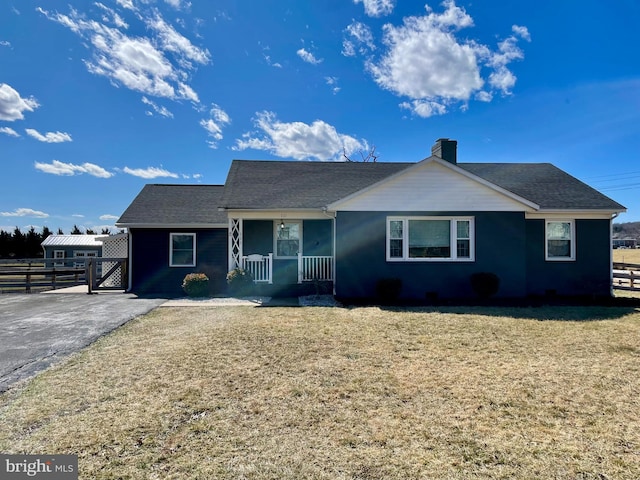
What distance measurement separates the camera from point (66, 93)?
13242 mm

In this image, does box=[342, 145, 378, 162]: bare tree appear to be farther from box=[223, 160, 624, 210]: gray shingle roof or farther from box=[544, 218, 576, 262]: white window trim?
box=[544, 218, 576, 262]: white window trim

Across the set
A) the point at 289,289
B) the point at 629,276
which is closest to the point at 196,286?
the point at 289,289

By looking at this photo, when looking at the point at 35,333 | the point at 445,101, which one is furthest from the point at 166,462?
the point at 445,101

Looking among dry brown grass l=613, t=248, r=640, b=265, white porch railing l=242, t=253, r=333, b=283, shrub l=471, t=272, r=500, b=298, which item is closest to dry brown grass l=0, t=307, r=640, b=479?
shrub l=471, t=272, r=500, b=298

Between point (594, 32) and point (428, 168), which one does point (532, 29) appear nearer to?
point (594, 32)

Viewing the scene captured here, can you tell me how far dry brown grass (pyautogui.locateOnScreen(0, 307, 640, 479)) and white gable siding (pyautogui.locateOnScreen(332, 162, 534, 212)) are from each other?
5.31 meters

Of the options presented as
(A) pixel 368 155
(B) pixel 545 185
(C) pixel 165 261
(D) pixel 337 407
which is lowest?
(D) pixel 337 407

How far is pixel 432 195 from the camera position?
11117 mm

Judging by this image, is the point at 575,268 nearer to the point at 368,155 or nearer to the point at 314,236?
the point at 314,236

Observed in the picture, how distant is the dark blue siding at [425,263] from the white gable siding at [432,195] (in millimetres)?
237

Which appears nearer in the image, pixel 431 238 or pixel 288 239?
pixel 431 238

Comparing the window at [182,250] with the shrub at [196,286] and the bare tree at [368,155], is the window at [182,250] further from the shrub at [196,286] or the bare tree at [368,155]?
the bare tree at [368,155]

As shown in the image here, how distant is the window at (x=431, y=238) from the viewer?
11.2 meters

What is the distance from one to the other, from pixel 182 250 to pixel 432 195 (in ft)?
31.9
